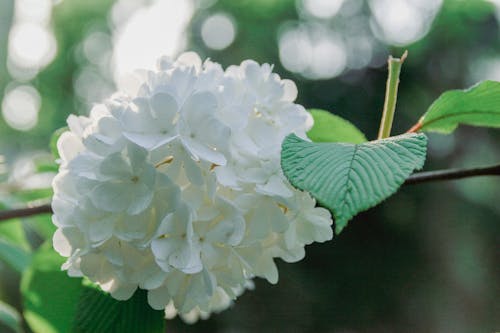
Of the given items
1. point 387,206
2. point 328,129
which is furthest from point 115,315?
point 387,206

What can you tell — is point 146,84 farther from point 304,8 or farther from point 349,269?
point 304,8

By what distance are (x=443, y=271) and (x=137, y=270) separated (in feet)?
14.8

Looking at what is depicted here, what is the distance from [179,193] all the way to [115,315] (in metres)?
0.17

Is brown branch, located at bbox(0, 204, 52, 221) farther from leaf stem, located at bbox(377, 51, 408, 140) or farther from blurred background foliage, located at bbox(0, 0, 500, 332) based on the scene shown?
blurred background foliage, located at bbox(0, 0, 500, 332)

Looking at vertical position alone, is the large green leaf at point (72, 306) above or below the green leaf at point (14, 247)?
above

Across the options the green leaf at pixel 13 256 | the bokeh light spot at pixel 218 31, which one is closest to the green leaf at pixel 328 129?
the green leaf at pixel 13 256

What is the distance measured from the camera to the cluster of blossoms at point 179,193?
348 mm

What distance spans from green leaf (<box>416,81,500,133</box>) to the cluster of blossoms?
0.13 meters

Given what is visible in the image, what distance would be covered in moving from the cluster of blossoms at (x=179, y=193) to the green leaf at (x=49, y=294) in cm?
18

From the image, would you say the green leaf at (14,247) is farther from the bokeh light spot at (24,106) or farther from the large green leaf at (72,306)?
the bokeh light spot at (24,106)

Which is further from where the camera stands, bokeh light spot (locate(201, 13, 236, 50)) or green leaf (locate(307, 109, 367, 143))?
bokeh light spot (locate(201, 13, 236, 50))

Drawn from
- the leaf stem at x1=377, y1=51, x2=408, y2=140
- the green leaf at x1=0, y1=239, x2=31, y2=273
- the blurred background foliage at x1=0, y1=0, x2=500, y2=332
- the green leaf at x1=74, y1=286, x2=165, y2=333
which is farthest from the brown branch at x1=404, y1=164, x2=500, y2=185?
the blurred background foliage at x1=0, y1=0, x2=500, y2=332

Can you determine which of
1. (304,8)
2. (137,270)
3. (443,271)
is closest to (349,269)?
(443,271)

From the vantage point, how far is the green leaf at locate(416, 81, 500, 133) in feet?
1.40
